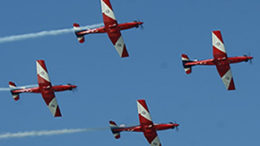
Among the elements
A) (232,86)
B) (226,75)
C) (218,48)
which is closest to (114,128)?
(226,75)

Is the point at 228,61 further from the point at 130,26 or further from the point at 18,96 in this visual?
the point at 18,96

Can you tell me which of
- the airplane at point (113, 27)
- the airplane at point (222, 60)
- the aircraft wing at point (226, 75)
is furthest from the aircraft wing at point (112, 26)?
the aircraft wing at point (226, 75)

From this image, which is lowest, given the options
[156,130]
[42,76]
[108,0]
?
[156,130]

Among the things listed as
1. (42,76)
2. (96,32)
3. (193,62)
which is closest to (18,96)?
(42,76)

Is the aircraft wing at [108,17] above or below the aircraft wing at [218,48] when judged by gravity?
above

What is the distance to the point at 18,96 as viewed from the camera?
138 m

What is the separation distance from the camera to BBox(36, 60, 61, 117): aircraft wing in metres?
135

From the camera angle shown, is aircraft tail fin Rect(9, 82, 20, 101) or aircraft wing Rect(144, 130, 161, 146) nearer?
aircraft wing Rect(144, 130, 161, 146)

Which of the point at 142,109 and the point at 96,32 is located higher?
the point at 96,32

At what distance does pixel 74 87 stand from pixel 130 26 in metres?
11.4

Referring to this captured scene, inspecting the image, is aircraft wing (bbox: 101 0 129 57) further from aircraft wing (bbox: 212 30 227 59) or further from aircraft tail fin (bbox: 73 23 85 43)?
aircraft wing (bbox: 212 30 227 59)

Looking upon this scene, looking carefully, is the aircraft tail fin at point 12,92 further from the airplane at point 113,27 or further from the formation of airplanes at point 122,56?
the airplane at point 113,27

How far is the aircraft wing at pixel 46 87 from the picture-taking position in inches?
5330

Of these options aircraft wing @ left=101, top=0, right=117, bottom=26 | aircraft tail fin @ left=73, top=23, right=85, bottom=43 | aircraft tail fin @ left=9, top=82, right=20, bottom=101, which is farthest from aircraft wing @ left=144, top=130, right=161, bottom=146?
aircraft tail fin @ left=9, top=82, right=20, bottom=101
